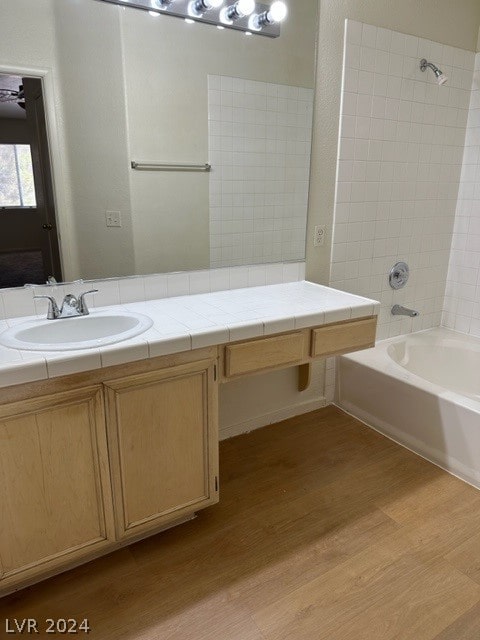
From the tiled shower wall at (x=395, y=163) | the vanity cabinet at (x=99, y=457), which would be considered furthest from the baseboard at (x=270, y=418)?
the vanity cabinet at (x=99, y=457)

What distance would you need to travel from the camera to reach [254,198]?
2250 millimetres

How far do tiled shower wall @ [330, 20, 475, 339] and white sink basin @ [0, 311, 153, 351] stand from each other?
4.16ft

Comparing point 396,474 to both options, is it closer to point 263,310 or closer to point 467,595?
point 467,595

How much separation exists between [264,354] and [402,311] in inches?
55.6

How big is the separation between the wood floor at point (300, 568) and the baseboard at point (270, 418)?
250mm

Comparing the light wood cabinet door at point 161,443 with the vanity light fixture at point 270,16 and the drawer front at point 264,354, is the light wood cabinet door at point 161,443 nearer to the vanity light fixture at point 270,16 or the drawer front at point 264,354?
the drawer front at point 264,354

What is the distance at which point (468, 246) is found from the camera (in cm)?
286

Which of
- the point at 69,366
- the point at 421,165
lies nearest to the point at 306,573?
the point at 69,366

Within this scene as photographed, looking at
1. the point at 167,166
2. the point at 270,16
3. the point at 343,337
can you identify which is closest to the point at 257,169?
the point at 167,166

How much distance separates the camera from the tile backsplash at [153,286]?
1738mm

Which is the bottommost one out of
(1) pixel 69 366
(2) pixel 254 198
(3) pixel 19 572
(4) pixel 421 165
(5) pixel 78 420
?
(3) pixel 19 572

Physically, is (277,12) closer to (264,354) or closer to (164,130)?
(164,130)

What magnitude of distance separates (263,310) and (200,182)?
0.68 metres

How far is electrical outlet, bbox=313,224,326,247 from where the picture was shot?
2414mm
